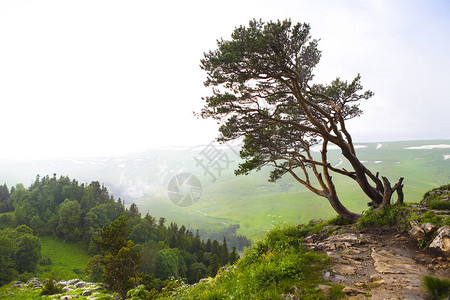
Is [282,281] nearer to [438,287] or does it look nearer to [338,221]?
[438,287]

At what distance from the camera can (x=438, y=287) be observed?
14.0 feet

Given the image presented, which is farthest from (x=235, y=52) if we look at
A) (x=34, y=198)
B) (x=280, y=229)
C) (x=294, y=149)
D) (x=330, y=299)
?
(x=34, y=198)

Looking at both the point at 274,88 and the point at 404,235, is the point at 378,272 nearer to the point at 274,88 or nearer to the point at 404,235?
the point at 404,235

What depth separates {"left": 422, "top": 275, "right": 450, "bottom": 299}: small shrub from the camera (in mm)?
4160

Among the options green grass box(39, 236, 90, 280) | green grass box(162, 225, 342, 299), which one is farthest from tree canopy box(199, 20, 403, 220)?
green grass box(39, 236, 90, 280)

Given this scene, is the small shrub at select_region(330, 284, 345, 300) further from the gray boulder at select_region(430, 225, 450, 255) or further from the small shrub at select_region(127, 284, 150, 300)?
the small shrub at select_region(127, 284, 150, 300)

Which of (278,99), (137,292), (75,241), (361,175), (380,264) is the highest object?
(278,99)

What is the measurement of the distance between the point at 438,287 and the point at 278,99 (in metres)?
13.0

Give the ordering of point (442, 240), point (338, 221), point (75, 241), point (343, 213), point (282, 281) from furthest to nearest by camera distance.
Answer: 1. point (75, 241)
2. point (343, 213)
3. point (338, 221)
4. point (442, 240)
5. point (282, 281)

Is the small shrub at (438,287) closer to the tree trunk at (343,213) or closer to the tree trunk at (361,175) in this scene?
the tree trunk at (361,175)

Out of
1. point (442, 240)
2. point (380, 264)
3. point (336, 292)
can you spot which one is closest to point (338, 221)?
point (442, 240)

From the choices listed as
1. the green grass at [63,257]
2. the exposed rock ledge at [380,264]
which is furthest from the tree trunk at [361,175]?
the green grass at [63,257]

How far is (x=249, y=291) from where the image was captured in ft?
19.7

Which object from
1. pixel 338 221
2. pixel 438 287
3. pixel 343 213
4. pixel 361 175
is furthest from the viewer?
pixel 343 213
